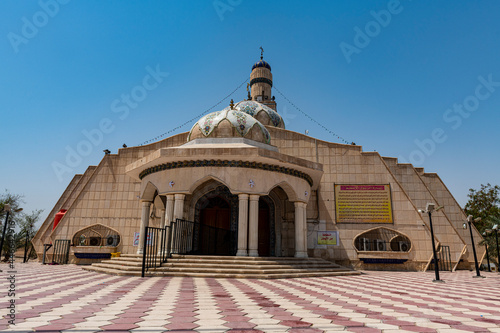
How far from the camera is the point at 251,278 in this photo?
34.2 feet

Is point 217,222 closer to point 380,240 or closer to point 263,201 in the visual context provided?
point 263,201

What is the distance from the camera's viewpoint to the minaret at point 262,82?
2930 centimetres

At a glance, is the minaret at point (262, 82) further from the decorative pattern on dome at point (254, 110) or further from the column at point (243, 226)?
the column at point (243, 226)

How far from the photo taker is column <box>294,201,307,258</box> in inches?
551

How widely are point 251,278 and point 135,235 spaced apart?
10.1 m

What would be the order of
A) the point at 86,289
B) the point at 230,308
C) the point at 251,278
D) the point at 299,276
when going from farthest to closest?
the point at 299,276
the point at 251,278
the point at 86,289
the point at 230,308

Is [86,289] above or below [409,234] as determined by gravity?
below

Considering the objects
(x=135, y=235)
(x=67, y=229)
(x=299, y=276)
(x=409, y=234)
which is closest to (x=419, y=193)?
(x=409, y=234)

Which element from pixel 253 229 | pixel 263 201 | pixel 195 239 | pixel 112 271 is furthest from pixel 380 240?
pixel 112 271

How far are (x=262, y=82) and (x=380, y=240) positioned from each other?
60.8 ft

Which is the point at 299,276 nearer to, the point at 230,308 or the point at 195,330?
the point at 230,308

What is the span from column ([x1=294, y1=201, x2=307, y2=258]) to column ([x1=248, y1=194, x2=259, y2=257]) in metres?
2.34

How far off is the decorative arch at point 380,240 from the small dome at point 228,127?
760 cm

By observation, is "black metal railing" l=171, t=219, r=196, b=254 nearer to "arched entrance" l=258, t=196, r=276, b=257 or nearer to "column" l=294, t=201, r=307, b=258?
"arched entrance" l=258, t=196, r=276, b=257
